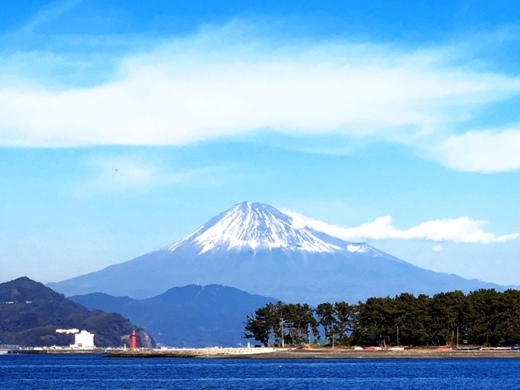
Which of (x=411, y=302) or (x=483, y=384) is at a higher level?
(x=411, y=302)

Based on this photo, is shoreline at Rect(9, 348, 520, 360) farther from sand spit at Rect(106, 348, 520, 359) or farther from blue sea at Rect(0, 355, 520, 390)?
blue sea at Rect(0, 355, 520, 390)

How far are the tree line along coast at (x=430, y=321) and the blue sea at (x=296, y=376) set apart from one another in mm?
11246

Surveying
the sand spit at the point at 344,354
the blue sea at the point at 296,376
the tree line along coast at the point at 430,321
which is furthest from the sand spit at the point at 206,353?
the blue sea at the point at 296,376

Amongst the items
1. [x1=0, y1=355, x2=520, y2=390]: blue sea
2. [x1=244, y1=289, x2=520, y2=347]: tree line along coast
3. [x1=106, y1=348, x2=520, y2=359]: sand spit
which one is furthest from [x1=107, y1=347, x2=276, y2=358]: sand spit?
[x1=0, y1=355, x2=520, y2=390]: blue sea

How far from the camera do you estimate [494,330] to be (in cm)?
14550

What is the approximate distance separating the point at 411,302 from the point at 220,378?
55062 millimetres

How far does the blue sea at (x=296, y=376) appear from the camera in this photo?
3698 inches

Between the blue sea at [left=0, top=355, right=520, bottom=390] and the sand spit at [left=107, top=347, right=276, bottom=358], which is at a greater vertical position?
the sand spit at [left=107, top=347, right=276, bottom=358]

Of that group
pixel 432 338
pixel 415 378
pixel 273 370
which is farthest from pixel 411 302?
pixel 415 378

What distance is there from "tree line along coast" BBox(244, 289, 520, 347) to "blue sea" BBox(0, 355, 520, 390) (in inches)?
443

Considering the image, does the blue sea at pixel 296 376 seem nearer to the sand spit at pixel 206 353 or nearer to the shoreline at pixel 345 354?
the shoreline at pixel 345 354

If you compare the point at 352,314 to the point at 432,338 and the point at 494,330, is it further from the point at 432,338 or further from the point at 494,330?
the point at 494,330

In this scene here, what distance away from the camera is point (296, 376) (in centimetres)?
10594

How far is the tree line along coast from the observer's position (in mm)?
145125
